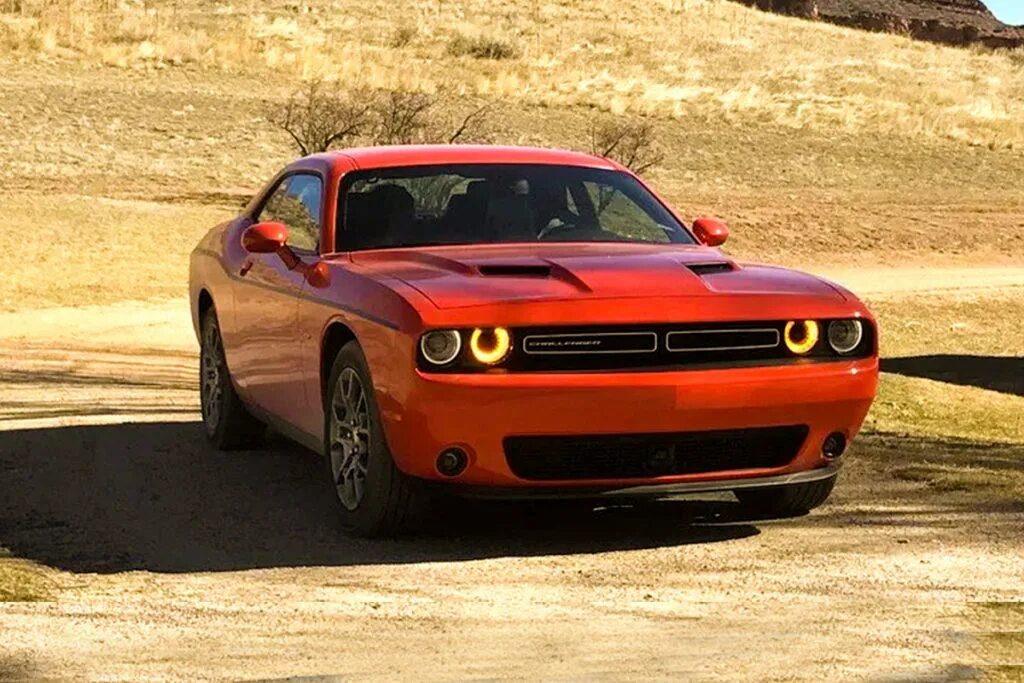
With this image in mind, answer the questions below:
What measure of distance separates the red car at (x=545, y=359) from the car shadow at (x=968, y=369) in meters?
9.83

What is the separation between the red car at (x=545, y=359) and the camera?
7.75 meters

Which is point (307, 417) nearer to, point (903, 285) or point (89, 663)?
point (89, 663)

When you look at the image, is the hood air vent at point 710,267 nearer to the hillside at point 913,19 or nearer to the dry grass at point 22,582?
the dry grass at point 22,582

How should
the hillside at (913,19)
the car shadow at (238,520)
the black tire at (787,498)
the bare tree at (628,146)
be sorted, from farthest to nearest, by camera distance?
1. the hillside at (913,19)
2. the bare tree at (628,146)
3. the black tire at (787,498)
4. the car shadow at (238,520)

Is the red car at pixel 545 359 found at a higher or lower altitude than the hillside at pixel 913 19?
higher

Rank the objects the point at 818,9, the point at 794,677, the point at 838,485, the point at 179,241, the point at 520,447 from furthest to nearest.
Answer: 1. the point at 818,9
2. the point at 179,241
3. the point at 838,485
4. the point at 520,447
5. the point at 794,677

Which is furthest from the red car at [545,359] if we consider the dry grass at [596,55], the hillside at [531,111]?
the dry grass at [596,55]

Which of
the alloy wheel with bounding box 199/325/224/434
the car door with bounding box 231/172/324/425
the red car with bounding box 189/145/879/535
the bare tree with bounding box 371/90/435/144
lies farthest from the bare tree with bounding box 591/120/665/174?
the red car with bounding box 189/145/879/535

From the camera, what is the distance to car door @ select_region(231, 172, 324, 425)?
9.12m

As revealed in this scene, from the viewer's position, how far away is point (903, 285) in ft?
102

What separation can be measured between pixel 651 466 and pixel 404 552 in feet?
3.05

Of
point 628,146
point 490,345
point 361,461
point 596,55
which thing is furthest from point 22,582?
point 596,55

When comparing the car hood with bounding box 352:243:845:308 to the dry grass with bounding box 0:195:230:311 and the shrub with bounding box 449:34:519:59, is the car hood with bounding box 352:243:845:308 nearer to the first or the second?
the dry grass with bounding box 0:195:230:311

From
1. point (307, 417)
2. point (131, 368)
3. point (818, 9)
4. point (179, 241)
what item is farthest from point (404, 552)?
point (818, 9)
